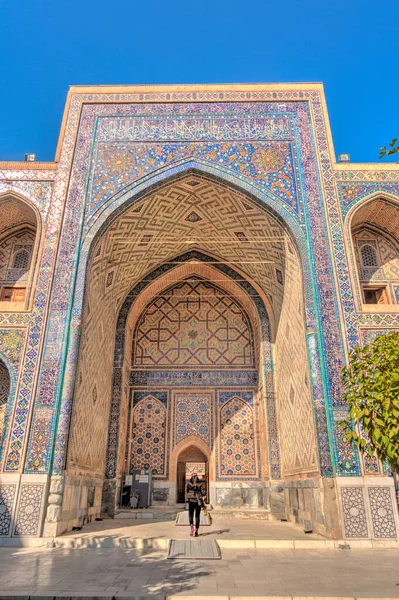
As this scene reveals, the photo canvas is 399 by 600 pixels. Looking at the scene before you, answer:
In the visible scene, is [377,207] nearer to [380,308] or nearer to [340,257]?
[340,257]

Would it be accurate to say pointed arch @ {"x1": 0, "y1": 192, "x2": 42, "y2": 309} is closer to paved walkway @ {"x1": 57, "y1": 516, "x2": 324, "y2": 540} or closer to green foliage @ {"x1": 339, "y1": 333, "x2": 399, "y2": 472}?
paved walkway @ {"x1": 57, "y1": 516, "x2": 324, "y2": 540}

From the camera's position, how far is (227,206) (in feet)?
27.5

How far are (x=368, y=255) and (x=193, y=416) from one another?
488 centimetres

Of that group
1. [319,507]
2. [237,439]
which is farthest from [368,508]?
[237,439]

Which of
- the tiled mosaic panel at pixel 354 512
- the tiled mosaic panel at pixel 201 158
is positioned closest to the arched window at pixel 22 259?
the tiled mosaic panel at pixel 201 158

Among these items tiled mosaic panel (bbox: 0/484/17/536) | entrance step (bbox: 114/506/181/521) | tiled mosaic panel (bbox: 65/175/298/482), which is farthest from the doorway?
tiled mosaic panel (bbox: 0/484/17/536)

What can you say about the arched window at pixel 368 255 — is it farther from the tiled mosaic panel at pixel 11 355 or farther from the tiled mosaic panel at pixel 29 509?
the tiled mosaic panel at pixel 29 509

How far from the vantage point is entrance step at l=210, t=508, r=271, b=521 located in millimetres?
8625

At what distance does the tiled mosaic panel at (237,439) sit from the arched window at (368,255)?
395 centimetres

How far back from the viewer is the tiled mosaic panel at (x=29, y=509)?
575 centimetres

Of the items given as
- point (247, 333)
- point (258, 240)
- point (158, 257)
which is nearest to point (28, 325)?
point (158, 257)

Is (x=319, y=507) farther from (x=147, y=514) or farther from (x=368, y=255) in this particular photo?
(x=368, y=255)

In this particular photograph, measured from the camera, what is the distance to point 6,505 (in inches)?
229

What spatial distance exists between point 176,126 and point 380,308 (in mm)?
4912
